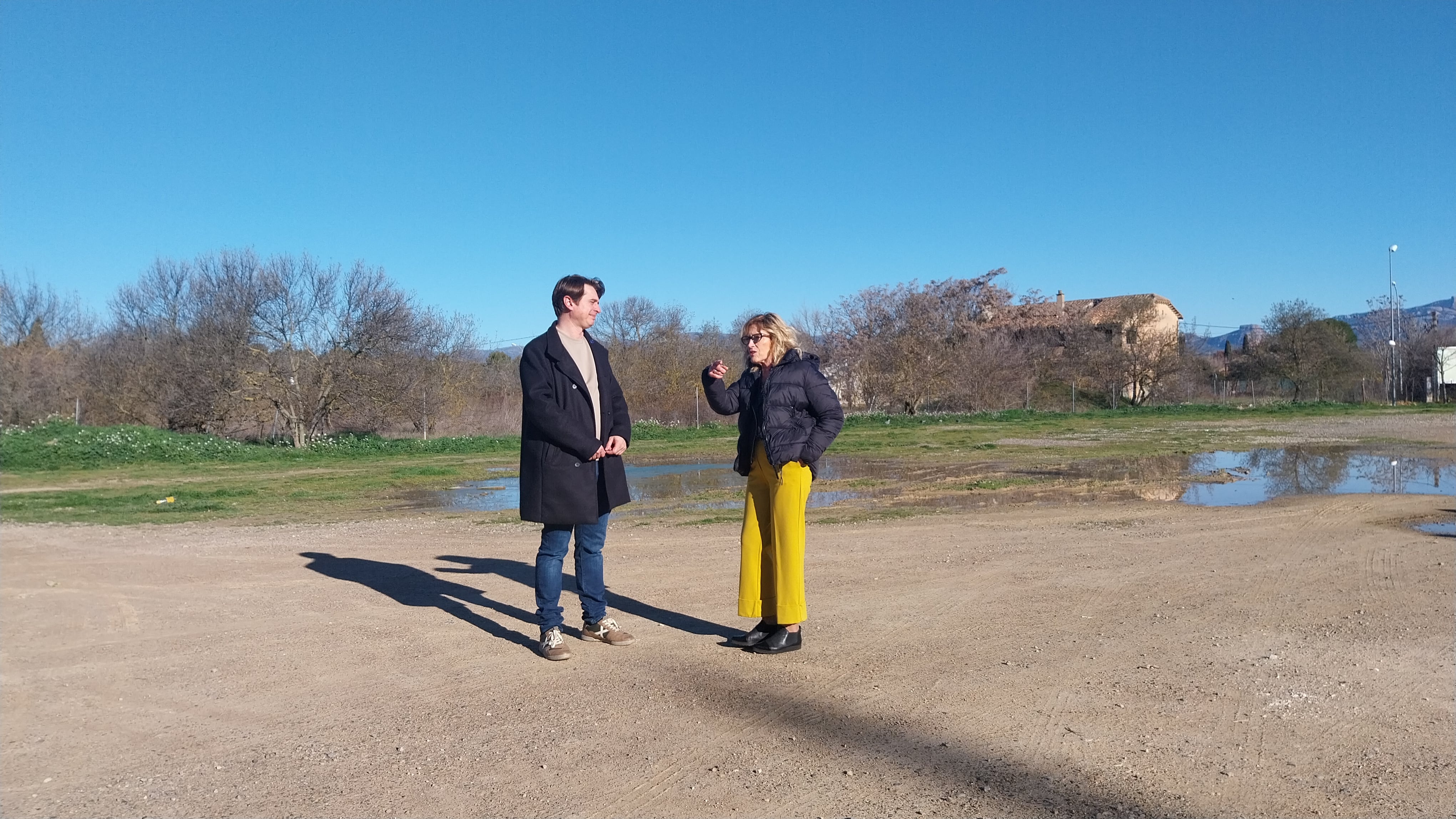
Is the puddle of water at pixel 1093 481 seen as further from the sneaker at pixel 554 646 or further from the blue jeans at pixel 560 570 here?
the sneaker at pixel 554 646

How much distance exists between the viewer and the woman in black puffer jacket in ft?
16.9

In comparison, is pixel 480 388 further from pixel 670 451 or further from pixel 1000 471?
pixel 1000 471

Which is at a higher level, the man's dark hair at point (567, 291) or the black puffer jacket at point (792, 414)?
the man's dark hair at point (567, 291)

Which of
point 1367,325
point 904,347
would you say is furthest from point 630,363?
point 1367,325

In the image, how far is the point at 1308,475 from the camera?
15141 millimetres

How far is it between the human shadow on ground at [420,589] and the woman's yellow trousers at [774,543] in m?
1.31

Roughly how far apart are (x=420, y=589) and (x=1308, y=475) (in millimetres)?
14006

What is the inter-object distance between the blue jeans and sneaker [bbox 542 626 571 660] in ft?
0.11

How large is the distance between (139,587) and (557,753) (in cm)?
520

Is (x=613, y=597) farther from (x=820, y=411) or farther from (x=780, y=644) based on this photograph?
(x=820, y=411)

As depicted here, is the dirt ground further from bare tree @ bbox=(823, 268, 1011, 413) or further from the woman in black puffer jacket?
bare tree @ bbox=(823, 268, 1011, 413)

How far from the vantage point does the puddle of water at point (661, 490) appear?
43.5 feet

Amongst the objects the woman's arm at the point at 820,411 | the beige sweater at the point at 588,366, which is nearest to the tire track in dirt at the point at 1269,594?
the woman's arm at the point at 820,411

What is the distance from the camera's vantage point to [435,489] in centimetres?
1638
